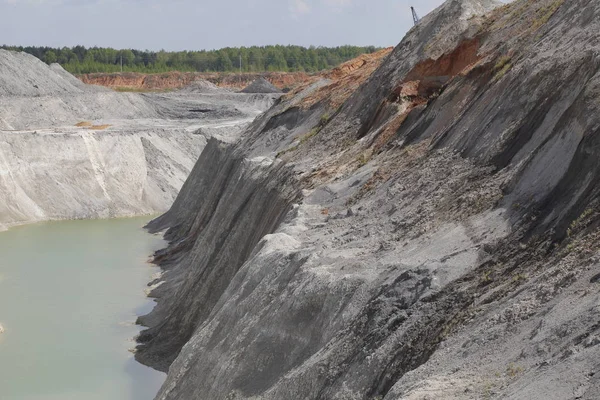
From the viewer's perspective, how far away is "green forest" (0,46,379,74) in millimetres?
126312

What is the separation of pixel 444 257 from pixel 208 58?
123 m

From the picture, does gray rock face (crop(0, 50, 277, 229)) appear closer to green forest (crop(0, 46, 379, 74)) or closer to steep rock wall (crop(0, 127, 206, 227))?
steep rock wall (crop(0, 127, 206, 227))

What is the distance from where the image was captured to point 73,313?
24422mm

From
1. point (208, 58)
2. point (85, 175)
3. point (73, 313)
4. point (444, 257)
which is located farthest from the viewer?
point (208, 58)

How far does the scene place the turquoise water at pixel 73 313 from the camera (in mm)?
18328

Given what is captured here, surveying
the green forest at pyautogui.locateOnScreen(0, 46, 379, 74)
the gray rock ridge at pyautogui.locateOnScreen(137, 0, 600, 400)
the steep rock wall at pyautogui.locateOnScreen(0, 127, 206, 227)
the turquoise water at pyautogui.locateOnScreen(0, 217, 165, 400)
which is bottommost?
the turquoise water at pyautogui.locateOnScreen(0, 217, 165, 400)

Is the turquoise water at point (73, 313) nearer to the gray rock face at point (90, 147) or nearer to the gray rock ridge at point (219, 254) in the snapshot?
the gray rock ridge at point (219, 254)

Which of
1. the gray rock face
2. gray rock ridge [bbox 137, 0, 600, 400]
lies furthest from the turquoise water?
the gray rock face

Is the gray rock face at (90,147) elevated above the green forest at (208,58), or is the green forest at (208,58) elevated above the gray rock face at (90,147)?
the green forest at (208,58)

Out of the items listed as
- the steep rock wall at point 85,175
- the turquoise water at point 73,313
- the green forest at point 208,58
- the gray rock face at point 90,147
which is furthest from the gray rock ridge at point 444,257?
the green forest at point 208,58

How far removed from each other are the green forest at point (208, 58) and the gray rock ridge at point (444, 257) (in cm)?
10647

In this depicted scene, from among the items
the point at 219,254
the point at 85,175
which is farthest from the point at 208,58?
the point at 219,254

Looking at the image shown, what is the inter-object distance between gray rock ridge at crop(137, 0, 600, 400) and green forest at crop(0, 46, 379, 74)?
349 ft

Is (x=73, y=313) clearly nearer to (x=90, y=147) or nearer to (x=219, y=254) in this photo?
(x=219, y=254)
